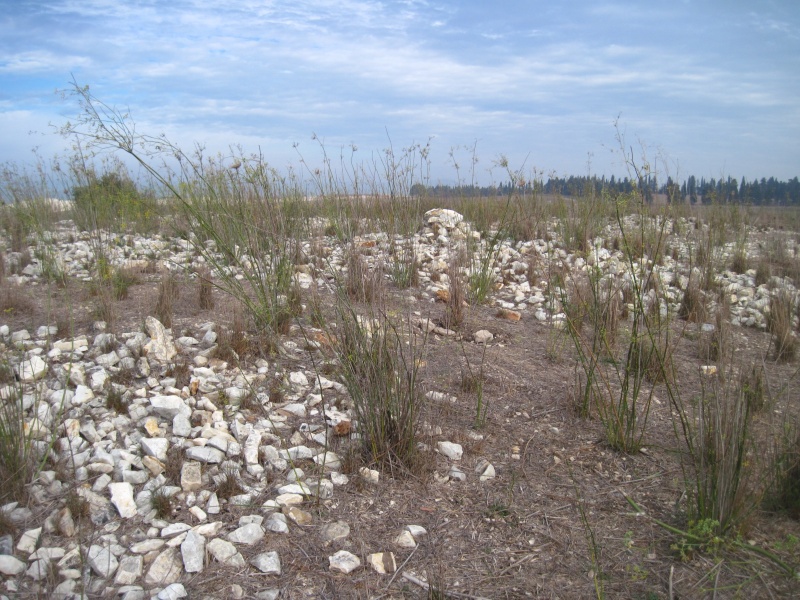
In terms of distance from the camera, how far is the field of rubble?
76.9 inches

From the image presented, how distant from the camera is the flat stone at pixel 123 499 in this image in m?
2.24

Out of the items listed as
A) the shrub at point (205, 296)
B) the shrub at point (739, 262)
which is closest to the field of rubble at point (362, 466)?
the shrub at point (205, 296)

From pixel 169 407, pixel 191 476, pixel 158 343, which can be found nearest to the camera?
pixel 191 476

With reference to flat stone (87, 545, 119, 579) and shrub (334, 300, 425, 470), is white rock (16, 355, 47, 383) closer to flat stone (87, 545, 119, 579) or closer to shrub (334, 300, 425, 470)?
flat stone (87, 545, 119, 579)

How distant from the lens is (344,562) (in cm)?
201

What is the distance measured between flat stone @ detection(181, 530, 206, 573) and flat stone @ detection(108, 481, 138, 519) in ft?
1.02

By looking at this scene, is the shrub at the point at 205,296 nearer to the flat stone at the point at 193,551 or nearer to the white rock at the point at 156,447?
the white rock at the point at 156,447

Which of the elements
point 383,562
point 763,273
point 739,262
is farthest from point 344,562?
point 739,262

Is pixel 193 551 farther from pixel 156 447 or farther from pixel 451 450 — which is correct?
pixel 451 450

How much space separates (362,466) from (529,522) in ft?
2.46

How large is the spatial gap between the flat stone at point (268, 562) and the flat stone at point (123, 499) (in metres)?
0.58

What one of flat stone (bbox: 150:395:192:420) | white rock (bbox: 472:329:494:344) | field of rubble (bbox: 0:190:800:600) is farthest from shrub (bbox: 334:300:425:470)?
white rock (bbox: 472:329:494:344)

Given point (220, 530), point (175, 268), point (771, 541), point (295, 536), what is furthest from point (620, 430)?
point (175, 268)

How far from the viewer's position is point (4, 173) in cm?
723
